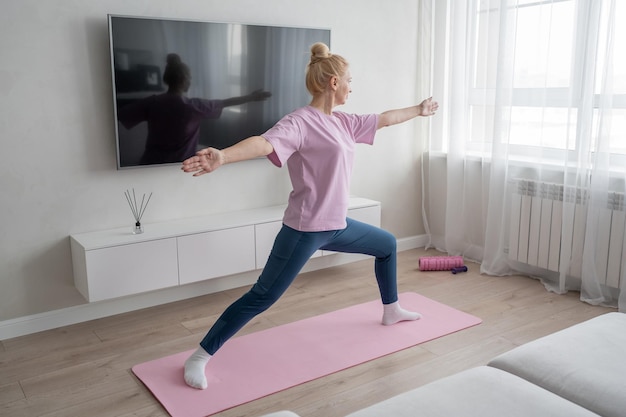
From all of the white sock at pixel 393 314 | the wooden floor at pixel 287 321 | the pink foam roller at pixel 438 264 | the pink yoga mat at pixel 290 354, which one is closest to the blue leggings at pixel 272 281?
the pink yoga mat at pixel 290 354

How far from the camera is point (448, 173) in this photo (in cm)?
450

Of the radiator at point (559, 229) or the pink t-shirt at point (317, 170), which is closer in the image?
Answer: the pink t-shirt at point (317, 170)

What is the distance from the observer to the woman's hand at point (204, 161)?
2117 millimetres

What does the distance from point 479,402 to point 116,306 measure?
2.50m

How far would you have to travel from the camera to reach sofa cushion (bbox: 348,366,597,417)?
162cm

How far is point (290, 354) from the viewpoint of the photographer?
2.98 metres

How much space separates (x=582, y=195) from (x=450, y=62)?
56.0 inches

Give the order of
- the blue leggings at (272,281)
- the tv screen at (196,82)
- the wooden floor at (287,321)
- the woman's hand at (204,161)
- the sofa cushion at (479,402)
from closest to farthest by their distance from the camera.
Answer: the sofa cushion at (479,402)
the woman's hand at (204,161)
the wooden floor at (287,321)
the blue leggings at (272,281)
the tv screen at (196,82)

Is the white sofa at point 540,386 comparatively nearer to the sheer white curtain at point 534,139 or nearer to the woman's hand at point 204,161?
the woman's hand at point 204,161

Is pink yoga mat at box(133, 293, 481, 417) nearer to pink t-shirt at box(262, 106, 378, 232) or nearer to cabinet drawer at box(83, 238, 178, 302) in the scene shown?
cabinet drawer at box(83, 238, 178, 302)

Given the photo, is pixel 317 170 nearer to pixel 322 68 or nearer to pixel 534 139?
pixel 322 68

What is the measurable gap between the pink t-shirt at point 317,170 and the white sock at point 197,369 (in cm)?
70

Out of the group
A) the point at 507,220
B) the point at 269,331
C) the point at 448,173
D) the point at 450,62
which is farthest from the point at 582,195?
the point at 269,331

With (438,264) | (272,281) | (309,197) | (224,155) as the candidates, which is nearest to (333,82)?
(309,197)
